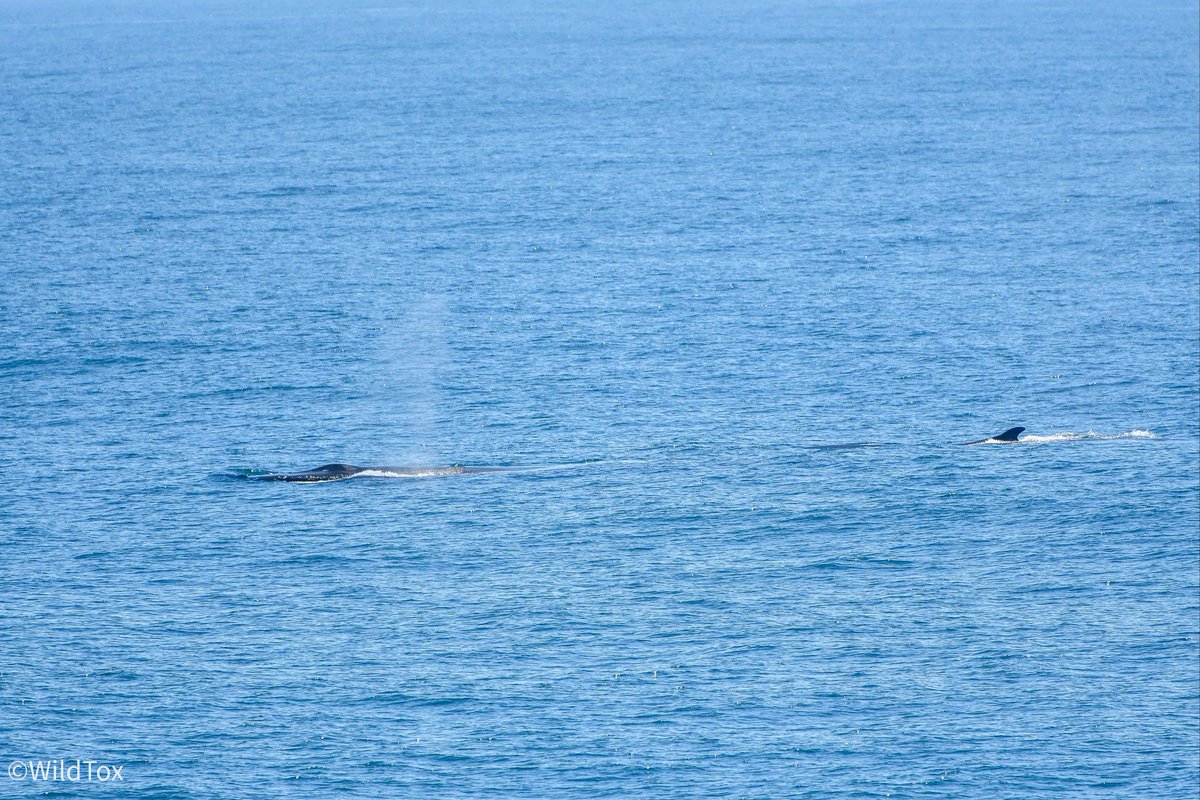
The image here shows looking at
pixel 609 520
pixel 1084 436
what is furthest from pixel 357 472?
pixel 1084 436

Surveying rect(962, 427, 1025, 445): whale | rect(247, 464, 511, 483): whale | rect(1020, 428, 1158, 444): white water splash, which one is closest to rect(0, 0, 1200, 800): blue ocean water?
rect(1020, 428, 1158, 444): white water splash

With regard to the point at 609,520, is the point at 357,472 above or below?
above

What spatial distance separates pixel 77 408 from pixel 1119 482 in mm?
70747

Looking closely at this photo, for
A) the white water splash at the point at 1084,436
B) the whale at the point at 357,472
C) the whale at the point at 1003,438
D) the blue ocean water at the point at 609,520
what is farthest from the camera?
the white water splash at the point at 1084,436

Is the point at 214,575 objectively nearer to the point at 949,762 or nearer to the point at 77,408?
the point at 77,408

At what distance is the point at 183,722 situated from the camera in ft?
248

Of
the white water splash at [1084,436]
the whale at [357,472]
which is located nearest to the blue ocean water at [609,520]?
the white water splash at [1084,436]

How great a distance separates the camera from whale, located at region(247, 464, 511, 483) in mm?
103688

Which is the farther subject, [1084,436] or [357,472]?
[1084,436]

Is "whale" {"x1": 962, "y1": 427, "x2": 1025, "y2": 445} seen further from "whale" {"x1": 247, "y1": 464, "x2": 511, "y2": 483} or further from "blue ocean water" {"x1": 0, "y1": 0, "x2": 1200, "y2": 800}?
"whale" {"x1": 247, "y1": 464, "x2": 511, "y2": 483}

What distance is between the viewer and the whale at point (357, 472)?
10369 centimetres

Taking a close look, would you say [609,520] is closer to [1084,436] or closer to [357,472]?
[357,472]

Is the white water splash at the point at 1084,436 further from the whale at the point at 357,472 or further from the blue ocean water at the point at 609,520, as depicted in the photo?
the whale at the point at 357,472

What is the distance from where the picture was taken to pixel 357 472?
343 ft
